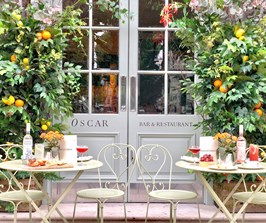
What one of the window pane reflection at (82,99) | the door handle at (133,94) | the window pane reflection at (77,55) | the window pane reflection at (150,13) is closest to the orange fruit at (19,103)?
the window pane reflection at (82,99)

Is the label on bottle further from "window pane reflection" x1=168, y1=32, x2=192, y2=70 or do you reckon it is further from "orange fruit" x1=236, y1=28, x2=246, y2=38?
"window pane reflection" x1=168, y1=32, x2=192, y2=70

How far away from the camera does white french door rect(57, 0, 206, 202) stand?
518cm

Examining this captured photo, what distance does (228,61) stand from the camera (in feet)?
15.0

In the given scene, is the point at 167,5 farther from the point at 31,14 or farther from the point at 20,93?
the point at 20,93

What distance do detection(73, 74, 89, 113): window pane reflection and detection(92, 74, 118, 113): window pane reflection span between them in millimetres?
75

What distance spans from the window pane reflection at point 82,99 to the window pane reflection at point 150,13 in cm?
83

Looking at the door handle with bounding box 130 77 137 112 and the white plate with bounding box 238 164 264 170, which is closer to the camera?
the white plate with bounding box 238 164 264 170

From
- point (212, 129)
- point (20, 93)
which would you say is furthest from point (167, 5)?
point (20, 93)

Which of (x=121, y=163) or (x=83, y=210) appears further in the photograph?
(x=121, y=163)

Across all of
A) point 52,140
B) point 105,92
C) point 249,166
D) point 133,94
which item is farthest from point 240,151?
point 105,92

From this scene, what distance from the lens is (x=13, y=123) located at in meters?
4.64

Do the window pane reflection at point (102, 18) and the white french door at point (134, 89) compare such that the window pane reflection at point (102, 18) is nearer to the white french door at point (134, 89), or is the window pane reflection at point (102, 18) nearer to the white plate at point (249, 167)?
the white french door at point (134, 89)

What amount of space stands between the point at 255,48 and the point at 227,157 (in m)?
1.44

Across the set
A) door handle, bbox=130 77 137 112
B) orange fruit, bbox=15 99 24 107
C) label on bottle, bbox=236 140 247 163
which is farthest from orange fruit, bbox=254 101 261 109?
orange fruit, bbox=15 99 24 107
